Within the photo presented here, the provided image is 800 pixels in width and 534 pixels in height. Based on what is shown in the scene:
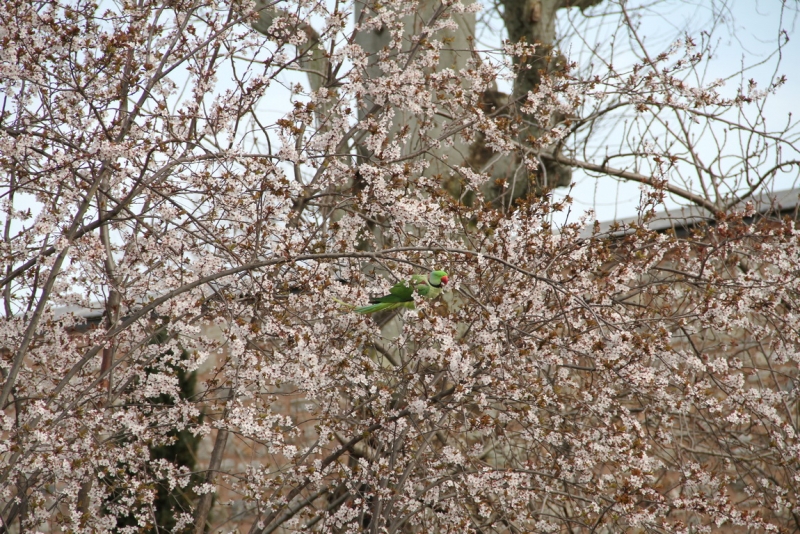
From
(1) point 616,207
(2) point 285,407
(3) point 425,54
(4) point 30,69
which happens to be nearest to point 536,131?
(1) point 616,207

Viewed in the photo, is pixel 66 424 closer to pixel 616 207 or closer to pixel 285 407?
pixel 285 407

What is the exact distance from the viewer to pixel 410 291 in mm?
3449

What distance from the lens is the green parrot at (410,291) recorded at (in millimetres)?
3352

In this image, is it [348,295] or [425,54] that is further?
[425,54]

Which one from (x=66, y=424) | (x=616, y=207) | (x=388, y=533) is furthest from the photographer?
(x=616, y=207)

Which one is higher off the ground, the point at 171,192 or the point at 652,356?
the point at 171,192

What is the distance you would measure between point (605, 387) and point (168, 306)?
2.37m

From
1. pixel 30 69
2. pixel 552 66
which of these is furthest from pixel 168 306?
pixel 552 66

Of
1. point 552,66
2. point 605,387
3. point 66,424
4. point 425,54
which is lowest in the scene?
point 66,424

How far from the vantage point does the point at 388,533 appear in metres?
3.77

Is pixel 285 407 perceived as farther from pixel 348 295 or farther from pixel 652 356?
pixel 652 356

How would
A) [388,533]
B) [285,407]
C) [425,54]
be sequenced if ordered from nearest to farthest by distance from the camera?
[388,533] → [425,54] → [285,407]

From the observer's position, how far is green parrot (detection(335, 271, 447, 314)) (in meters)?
3.35

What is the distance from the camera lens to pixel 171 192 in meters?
3.49
